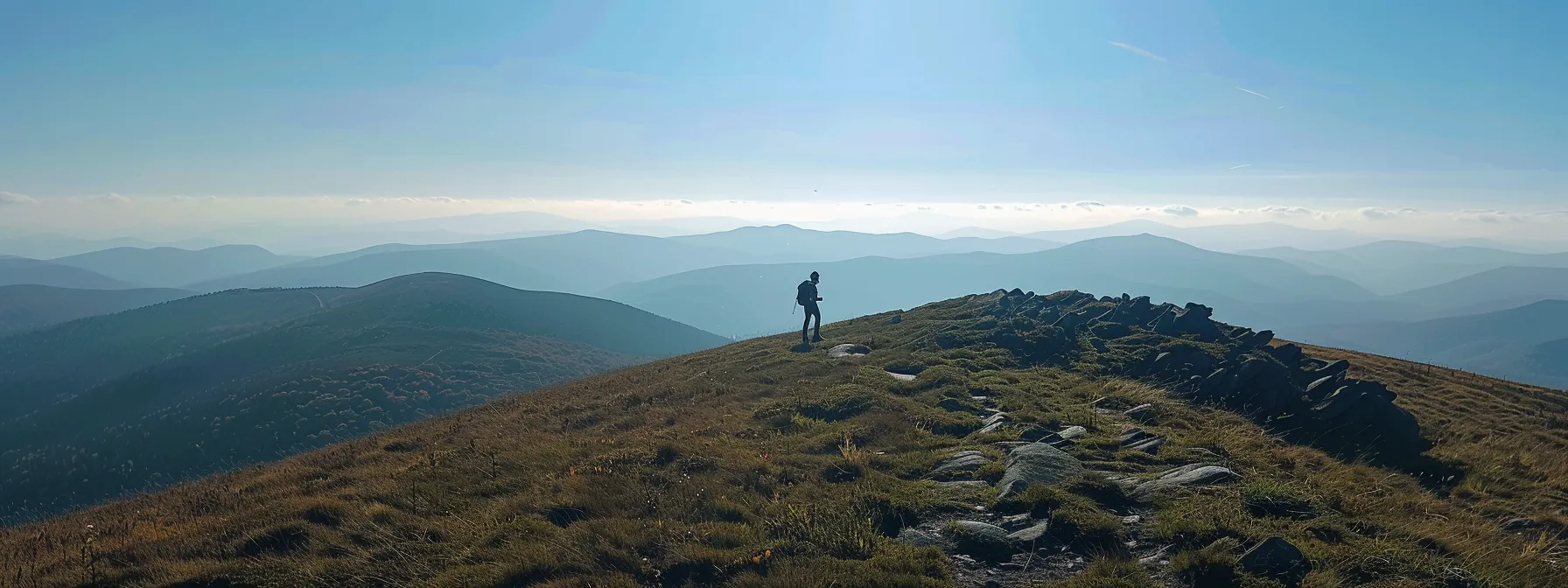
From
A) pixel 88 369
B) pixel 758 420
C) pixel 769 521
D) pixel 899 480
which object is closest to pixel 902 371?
pixel 758 420

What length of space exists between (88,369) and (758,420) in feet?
499

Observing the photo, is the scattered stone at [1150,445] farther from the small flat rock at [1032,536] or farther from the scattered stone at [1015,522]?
the small flat rock at [1032,536]

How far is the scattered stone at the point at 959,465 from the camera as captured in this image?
11.0 meters

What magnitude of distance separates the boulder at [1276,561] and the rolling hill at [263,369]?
114ft

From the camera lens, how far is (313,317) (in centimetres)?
12188

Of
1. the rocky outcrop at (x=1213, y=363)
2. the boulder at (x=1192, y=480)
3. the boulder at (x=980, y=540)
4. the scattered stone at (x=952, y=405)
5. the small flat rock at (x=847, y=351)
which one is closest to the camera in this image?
the boulder at (x=980, y=540)

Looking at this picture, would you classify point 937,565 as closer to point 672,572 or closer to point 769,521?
point 769,521

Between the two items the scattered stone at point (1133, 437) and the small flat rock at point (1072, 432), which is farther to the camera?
the small flat rock at point (1072, 432)

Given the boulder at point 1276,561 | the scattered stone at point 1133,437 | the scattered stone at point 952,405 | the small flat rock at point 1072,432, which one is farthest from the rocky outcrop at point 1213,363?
the boulder at point 1276,561

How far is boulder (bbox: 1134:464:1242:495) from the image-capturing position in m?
9.70

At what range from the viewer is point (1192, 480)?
32.3 feet

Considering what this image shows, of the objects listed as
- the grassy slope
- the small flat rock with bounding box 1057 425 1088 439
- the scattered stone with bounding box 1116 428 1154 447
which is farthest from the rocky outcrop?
the small flat rock with bounding box 1057 425 1088 439

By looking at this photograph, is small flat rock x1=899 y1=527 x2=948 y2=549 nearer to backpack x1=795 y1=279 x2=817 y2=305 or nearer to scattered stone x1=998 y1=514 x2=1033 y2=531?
scattered stone x1=998 y1=514 x2=1033 y2=531

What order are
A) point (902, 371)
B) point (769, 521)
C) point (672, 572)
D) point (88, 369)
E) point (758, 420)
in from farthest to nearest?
point (88, 369) → point (902, 371) → point (758, 420) → point (769, 521) → point (672, 572)
